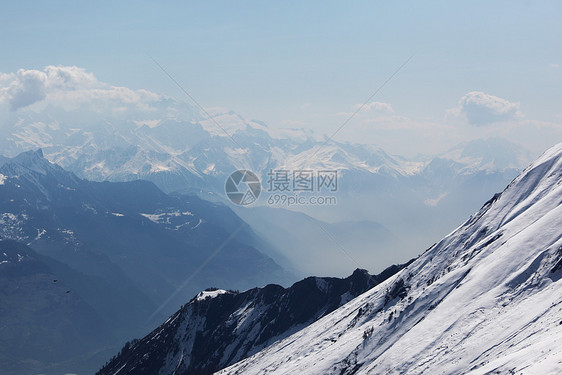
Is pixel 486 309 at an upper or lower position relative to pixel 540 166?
lower

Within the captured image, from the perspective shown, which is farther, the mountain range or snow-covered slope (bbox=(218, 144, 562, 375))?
the mountain range

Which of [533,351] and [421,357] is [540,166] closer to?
[421,357]

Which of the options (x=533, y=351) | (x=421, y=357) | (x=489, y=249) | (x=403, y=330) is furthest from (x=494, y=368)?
(x=489, y=249)

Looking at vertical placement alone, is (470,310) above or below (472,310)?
above

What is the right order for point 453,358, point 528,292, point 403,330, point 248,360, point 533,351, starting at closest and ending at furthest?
1. point 533,351
2. point 453,358
3. point 528,292
4. point 403,330
5. point 248,360

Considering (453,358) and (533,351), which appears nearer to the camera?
(533,351)

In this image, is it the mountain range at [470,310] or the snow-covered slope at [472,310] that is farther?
the mountain range at [470,310]

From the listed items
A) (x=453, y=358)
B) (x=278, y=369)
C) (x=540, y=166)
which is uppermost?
(x=540, y=166)

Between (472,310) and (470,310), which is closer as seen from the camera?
(472,310)
